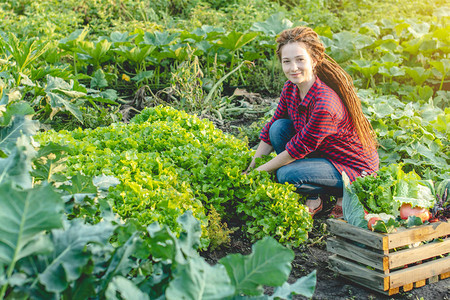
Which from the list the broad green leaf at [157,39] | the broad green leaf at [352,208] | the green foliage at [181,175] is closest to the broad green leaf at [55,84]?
the green foliage at [181,175]

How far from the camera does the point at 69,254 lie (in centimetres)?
140

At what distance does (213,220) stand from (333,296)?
0.89 m

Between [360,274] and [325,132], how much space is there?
1.06m

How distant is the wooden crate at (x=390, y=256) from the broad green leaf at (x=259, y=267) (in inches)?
46.4

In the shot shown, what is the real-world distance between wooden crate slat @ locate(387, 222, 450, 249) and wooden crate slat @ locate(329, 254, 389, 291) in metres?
0.19

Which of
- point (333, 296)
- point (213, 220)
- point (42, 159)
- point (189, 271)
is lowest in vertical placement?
point (333, 296)

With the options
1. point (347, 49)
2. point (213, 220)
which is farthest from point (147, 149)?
point (347, 49)

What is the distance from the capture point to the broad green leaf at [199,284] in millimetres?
1302

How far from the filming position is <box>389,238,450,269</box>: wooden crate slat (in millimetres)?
2473

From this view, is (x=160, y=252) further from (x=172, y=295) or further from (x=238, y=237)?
(x=238, y=237)

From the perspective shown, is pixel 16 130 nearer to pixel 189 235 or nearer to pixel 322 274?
pixel 189 235

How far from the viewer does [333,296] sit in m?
2.50

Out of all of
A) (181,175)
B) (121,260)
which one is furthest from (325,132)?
(121,260)

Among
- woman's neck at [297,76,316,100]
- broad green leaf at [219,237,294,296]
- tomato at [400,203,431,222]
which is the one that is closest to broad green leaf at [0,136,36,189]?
broad green leaf at [219,237,294,296]
